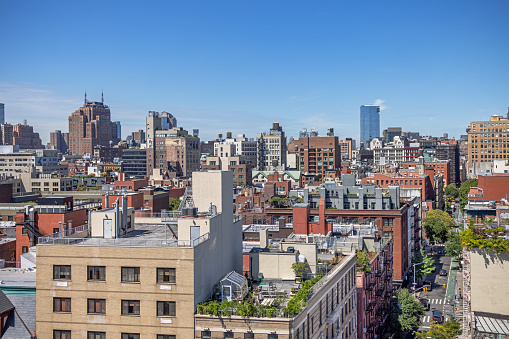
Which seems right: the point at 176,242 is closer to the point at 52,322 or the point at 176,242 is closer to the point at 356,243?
the point at 52,322

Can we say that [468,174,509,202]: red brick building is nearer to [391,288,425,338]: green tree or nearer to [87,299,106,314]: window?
[391,288,425,338]: green tree

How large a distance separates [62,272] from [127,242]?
5013mm

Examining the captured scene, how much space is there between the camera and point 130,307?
34656mm

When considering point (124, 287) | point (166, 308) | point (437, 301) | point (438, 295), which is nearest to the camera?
point (166, 308)

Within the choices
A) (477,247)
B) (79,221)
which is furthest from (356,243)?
(79,221)

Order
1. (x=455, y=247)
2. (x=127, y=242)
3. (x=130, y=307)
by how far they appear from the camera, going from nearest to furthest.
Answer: (x=130, y=307) → (x=127, y=242) → (x=455, y=247)

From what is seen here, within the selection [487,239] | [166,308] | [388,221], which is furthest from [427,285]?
[166,308]

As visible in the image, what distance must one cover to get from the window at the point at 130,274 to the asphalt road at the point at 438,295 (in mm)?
65588

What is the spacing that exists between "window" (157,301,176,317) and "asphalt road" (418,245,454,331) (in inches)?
2524

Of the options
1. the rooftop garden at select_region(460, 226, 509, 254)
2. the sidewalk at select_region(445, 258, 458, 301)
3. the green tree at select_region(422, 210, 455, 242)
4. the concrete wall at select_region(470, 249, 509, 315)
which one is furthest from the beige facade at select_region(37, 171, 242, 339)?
the green tree at select_region(422, 210, 455, 242)

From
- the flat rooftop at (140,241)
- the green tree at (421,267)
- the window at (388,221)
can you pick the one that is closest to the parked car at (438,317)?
the window at (388,221)

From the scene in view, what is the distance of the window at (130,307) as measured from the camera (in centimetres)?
3459

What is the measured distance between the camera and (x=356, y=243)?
7112 centimetres

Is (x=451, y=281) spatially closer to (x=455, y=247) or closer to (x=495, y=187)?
(x=455, y=247)
